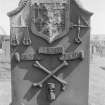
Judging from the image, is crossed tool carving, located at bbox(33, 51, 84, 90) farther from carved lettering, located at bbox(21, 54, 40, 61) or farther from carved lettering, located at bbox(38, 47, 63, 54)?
carved lettering, located at bbox(38, 47, 63, 54)

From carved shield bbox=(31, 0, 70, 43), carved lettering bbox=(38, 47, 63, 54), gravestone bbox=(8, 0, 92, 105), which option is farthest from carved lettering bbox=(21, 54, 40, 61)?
carved shield bbox=(31, 0, 70, 43)

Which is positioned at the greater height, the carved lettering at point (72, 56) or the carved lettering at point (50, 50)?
the carved lettering at point (50, 50)

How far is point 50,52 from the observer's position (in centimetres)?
362

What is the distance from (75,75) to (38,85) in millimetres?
848

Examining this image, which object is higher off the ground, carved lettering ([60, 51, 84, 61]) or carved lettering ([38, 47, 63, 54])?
carved lettering ([38, 47, 63, 54])

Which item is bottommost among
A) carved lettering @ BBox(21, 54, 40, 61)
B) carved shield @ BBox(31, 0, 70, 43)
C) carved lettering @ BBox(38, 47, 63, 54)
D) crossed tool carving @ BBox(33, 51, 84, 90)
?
crossed tool carving @ BBox(33, 51, 84, 90)

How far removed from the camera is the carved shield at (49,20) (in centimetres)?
356

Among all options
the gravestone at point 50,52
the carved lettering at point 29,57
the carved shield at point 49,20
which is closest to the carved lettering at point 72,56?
the gravestone at point 50,52

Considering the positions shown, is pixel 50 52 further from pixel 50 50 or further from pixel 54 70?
pixel 54 70

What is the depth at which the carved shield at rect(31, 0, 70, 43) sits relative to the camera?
356 centimetres

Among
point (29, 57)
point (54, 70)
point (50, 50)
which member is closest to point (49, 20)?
point (50, 50)

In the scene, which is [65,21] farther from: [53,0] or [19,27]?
[19,27]

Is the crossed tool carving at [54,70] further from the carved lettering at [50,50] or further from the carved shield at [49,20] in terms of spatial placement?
the carved shield at [49,20]

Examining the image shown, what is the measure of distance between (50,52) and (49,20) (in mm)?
684
